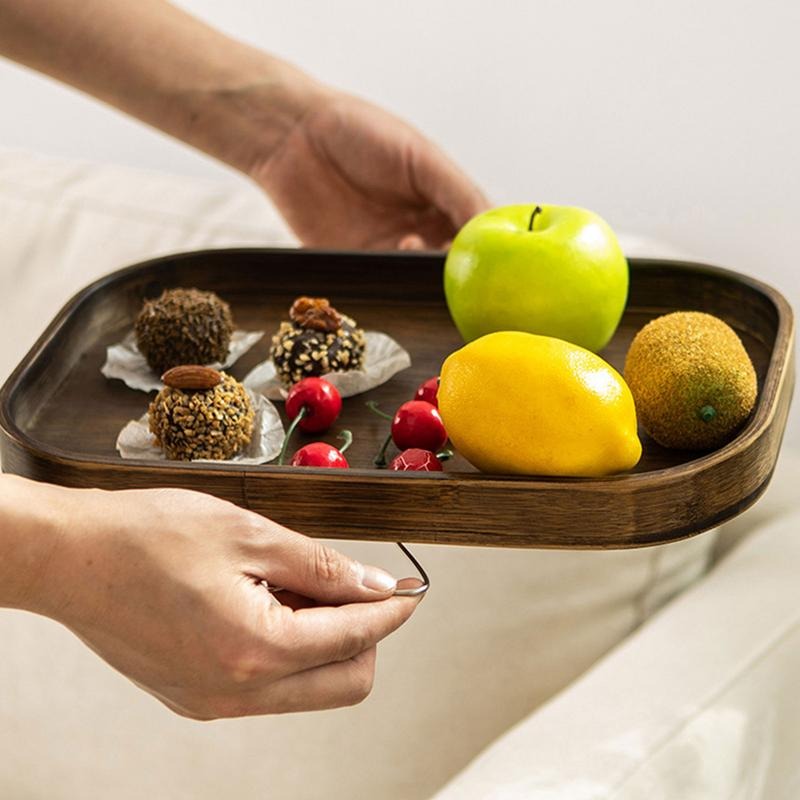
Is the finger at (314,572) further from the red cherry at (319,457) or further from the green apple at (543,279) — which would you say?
the green apple at (543,279)

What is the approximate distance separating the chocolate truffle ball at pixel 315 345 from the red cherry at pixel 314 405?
1.6 inches

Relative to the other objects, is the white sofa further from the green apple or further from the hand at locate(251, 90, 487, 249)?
the green apple

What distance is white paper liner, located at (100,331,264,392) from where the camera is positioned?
918mm

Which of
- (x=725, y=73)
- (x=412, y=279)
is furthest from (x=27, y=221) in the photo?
(x=725, y=73)

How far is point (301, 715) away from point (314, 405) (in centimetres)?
56

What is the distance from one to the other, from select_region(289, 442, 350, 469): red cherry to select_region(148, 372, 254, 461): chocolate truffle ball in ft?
0.17

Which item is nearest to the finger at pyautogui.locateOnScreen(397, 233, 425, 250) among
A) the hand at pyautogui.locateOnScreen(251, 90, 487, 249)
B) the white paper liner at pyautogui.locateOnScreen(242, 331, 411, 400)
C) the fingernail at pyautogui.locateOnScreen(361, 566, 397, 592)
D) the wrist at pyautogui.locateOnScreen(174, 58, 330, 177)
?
the hand at pyautogui.locateOnScreen(251, 90, 487, 249)

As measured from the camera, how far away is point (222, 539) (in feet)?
2.37

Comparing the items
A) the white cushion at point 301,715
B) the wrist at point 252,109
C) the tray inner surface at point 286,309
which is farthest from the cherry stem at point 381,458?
the wrist at point 252,109

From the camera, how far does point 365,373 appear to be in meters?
0.92

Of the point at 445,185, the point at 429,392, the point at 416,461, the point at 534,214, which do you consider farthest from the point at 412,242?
the point at 416,461

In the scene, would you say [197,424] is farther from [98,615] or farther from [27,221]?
[27,221]

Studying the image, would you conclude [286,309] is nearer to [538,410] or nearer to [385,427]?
[385,427]

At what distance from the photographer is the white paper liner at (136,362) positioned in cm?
92
